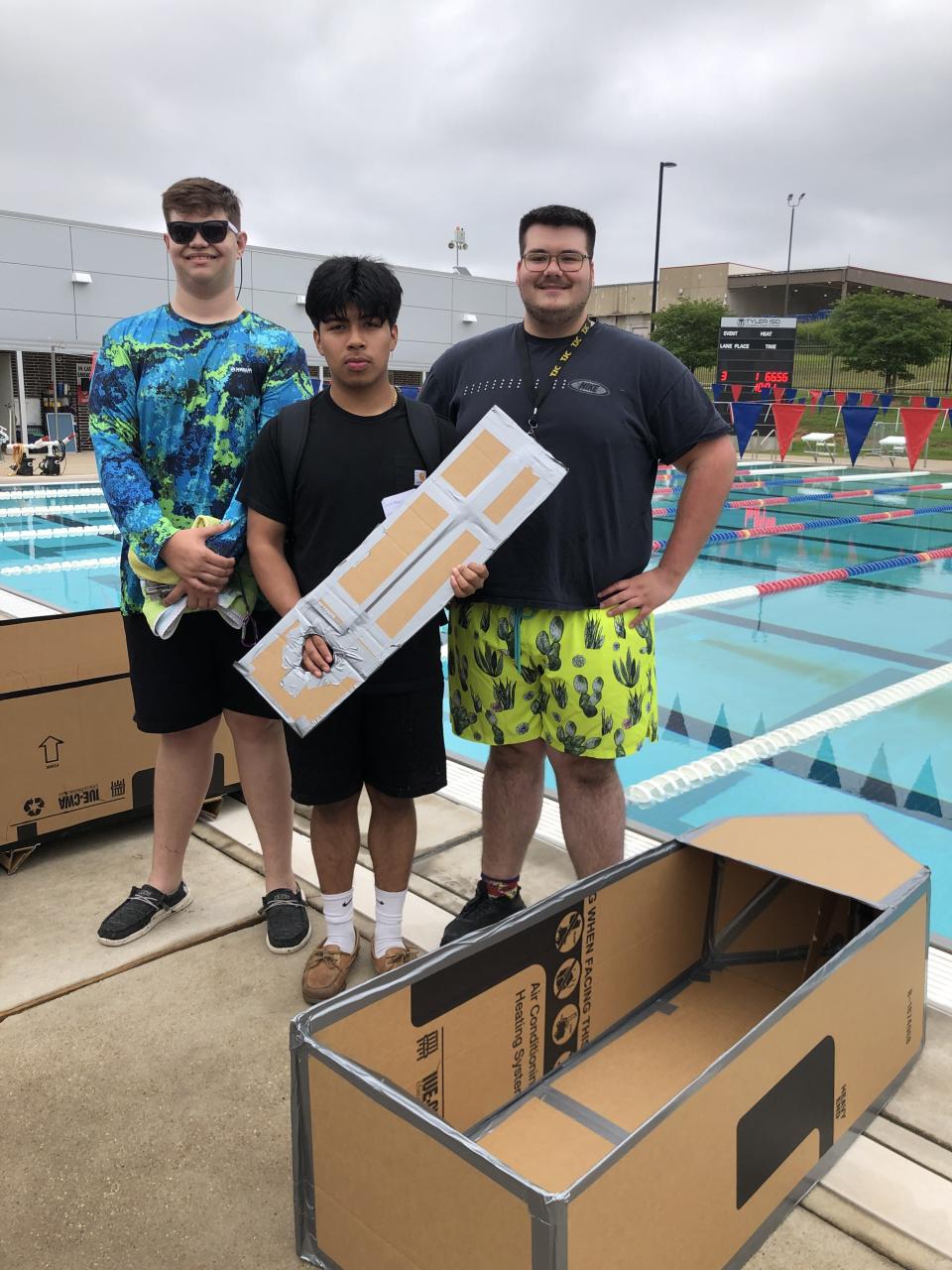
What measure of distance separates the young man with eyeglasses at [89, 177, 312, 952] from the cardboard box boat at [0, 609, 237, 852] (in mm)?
524

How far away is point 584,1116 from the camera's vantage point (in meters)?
1.81

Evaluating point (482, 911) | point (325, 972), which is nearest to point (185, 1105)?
point (325, 972)

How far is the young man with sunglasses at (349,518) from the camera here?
1.92m

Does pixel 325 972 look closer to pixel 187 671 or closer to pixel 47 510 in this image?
pixel 187 671

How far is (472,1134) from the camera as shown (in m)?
1.74

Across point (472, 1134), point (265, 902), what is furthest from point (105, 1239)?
point (265, 902)

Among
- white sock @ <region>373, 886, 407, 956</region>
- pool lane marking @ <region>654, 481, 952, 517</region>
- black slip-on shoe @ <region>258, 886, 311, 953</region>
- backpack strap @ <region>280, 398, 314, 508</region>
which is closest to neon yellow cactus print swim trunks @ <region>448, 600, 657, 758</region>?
white sock @ <region>373, 886, 407, 956</region>

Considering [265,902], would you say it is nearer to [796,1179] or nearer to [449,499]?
[449,499]

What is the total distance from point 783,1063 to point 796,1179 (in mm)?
269

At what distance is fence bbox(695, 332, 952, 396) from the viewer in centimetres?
3609

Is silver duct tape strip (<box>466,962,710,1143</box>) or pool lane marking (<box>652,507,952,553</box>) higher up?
pool lane marking (<box>652,507,952,553</box>)

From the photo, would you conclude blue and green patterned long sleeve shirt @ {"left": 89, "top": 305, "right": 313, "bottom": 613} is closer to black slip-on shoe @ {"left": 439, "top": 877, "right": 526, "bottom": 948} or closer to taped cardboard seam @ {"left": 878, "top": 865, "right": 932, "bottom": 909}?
black slip-on shoe @ {"left": 439, "top": 877, "right": 526, "bottom": 948}

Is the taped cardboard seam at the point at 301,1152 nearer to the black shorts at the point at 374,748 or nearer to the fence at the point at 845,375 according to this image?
the black shorts at the point at 374,748

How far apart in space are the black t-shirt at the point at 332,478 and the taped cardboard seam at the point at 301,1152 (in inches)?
35.1
